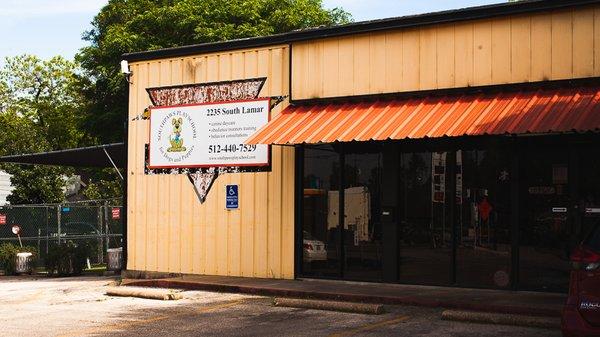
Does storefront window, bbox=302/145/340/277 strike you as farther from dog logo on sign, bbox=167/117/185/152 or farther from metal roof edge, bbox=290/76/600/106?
dog logo on sign, bbox=167/117/185/152

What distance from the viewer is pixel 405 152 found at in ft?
47.9

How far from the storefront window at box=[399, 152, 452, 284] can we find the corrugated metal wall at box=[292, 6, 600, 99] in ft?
4.76

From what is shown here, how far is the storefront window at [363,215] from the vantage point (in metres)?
14.9

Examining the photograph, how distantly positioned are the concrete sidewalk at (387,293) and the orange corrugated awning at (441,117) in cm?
261

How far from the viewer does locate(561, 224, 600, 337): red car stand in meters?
7.12

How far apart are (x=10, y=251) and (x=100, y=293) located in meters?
8.85

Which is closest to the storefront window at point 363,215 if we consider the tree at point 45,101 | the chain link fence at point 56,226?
the chain link fence at point 56,226

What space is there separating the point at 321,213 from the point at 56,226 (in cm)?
1224

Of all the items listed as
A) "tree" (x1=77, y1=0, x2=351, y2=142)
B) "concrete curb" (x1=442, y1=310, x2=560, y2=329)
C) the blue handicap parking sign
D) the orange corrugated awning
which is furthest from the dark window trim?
"tree" (x1=77, y1=0, x2=351, y2=142)

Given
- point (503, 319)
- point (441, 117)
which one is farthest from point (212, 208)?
point (503, 319)

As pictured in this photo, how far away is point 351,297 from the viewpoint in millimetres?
12953

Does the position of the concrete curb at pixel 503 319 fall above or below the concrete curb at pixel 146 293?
above

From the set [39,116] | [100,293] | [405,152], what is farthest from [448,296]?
[39,116]

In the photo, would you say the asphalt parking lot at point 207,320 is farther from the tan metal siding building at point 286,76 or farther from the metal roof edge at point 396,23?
the metal roof edge at point 396,23
